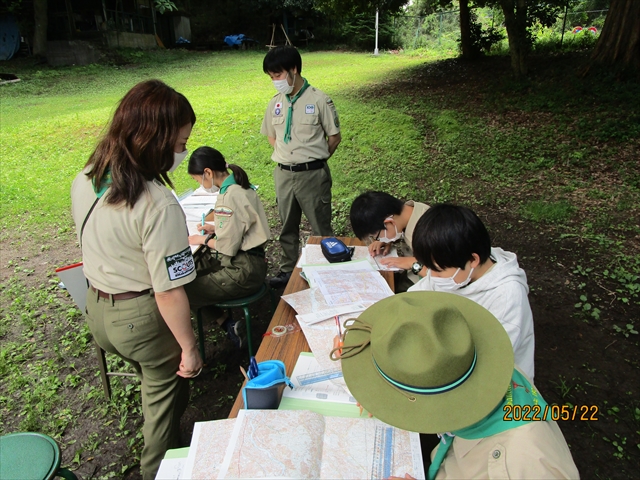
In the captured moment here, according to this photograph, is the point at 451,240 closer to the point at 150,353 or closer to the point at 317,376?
the point at 317,376

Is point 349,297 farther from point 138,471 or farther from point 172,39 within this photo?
point 172,39

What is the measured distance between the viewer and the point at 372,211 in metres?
2.26

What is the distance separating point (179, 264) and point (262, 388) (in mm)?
562

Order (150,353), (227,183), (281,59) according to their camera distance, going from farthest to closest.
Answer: (281,59) → (227,183) → (150,353)

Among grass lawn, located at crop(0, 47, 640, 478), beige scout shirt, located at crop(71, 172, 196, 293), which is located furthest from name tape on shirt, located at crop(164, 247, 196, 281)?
grass lawn, located at crop(0, 47, 640, 478)

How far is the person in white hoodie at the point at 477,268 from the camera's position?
4.58ft

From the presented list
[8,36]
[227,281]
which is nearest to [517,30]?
[227,281]

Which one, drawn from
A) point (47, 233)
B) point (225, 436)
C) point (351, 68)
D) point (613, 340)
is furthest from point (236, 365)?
point (351, 68)

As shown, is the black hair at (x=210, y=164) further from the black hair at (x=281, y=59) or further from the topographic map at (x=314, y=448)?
the topographic map at (x=314, y=448)

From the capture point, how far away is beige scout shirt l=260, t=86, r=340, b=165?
3326 millimetres

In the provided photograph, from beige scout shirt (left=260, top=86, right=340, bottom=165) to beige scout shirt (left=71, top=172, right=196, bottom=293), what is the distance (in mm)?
1953

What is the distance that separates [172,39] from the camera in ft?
76.0

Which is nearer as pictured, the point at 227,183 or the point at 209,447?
the point at 209,447

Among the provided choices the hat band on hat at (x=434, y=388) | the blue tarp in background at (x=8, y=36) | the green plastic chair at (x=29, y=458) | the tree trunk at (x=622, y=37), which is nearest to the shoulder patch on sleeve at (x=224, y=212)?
the green plastic chair at (x=29, y=458)
